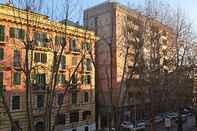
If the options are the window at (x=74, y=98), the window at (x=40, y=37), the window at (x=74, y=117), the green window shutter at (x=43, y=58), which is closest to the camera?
the window at (x=40, y=37)

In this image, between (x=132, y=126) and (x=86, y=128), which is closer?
(x=86, y=128)

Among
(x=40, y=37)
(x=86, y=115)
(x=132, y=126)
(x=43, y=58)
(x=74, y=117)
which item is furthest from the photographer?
(x=132, y=126)

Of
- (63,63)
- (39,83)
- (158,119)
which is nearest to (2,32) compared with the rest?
(39,83)

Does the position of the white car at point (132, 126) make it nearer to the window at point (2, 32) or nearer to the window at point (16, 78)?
the window at point (16, 78)

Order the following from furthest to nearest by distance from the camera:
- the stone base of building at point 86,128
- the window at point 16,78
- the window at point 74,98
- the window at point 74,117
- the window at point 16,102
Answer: the window at point 74,98 → the window at point 74,117 → the stone base of building at point 86,128 → the window at point 16,78 → the window at point 16,102

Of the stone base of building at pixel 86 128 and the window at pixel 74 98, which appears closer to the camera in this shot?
the stone base of building at pixel 86 128

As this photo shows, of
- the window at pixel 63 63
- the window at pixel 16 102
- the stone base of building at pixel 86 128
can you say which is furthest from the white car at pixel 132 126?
the window at pixel 16 102

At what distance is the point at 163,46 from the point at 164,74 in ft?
7.93

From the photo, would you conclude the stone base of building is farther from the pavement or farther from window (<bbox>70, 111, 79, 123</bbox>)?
the pavement

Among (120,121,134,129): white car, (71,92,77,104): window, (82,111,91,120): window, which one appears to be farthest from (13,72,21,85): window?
(120,121,134,129): white car

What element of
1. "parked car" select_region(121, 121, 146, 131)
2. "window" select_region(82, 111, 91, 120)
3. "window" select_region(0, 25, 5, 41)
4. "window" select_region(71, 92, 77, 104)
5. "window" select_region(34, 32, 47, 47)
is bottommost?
"parked car" select_region(121, 121, 146, 131)

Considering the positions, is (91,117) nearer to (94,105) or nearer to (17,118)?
(94,105)

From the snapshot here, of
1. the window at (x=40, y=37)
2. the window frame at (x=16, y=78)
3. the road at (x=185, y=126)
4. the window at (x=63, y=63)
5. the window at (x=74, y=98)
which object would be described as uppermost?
the window at (x=40, y=37)

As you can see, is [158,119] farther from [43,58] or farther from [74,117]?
[43,58]
